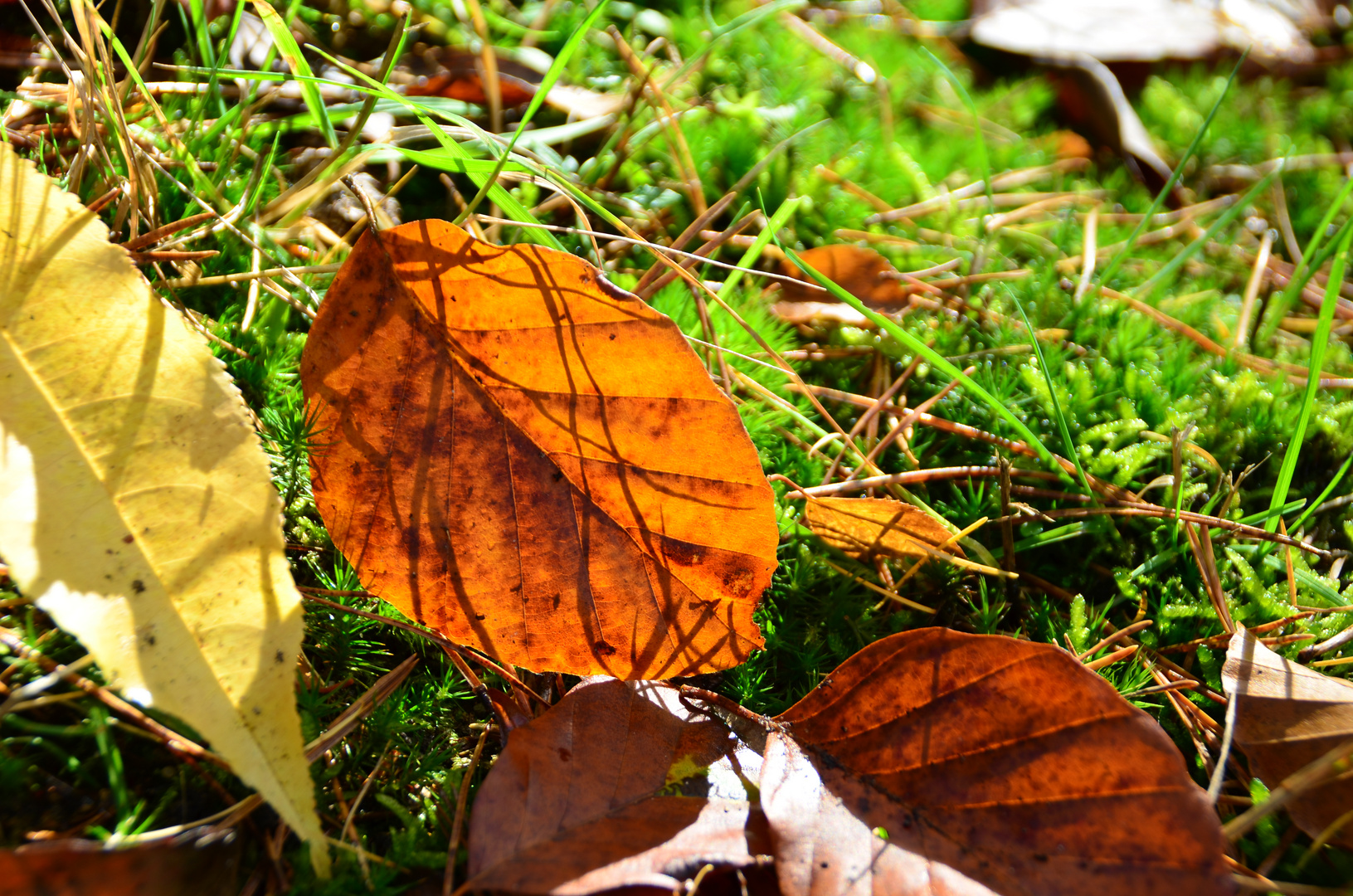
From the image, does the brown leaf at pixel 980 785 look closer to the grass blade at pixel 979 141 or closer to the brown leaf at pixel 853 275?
the brown leaf at pixel 853 275

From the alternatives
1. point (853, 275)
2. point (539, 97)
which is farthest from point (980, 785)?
point (539, 97)

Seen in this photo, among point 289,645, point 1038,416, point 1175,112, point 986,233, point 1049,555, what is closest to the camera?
point 289,645

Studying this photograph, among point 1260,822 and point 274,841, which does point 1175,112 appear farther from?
point 274,841

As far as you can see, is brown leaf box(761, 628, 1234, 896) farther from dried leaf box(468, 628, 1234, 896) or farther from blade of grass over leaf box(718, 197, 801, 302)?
Result: blade of grass over leaf box(718, 197, 801, 302)

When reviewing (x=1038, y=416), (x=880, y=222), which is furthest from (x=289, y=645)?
(x=880, y=222)

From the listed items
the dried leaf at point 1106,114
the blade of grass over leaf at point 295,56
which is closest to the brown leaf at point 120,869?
the blade of grass over leaf at point 295,56

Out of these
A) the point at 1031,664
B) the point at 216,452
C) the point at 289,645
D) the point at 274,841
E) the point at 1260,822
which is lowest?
the point at 1260,822

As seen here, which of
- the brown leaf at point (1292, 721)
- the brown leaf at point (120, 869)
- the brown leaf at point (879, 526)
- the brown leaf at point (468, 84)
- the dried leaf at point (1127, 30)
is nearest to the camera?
the brown leaf at point (120, 869)
